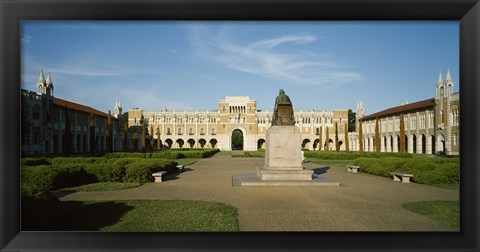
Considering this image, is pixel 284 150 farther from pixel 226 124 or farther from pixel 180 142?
pixel 180 142

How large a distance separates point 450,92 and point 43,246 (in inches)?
2077

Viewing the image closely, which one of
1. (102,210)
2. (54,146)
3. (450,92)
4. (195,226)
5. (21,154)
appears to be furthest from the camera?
(450,92)

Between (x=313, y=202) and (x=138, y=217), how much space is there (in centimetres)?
496

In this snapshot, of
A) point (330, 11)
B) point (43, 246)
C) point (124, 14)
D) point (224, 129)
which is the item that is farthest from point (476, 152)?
point (224, 129)

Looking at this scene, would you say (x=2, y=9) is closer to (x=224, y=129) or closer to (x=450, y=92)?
(x=450, y=92)

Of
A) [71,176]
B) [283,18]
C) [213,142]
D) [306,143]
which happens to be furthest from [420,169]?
[213,142]

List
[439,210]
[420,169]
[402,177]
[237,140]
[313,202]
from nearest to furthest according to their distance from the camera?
[439,210] < [313,202] < [402,177] < [420,169] < [237,140]

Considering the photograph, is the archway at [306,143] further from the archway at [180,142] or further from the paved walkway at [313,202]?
the paved walkway at [313,202]

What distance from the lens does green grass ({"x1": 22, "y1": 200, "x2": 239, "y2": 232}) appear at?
670 cm

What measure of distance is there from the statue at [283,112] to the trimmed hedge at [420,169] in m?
6.33

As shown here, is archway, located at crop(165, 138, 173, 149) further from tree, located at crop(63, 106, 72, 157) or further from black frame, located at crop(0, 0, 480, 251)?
black frame, located at crop(0, 0, 480, 251)

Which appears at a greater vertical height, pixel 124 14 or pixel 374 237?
pixel 124 14

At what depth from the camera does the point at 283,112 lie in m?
15.2

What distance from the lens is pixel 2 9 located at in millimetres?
3648
